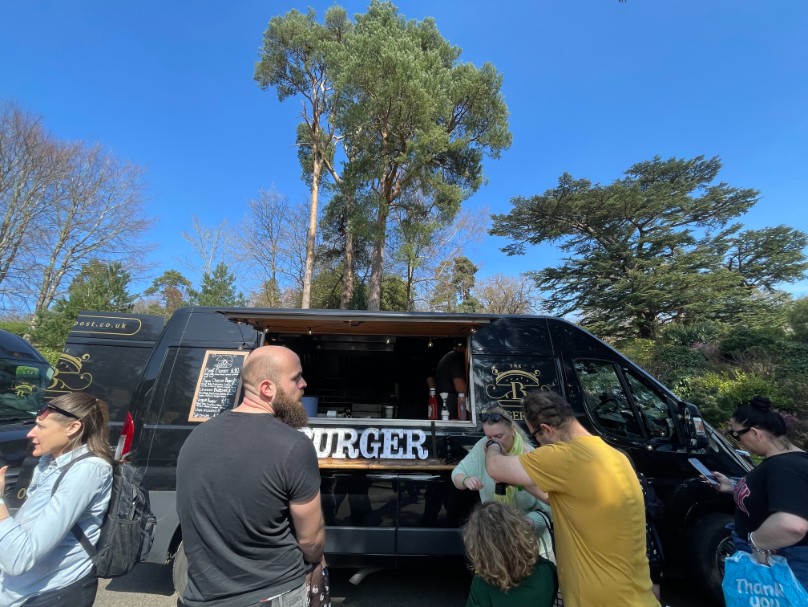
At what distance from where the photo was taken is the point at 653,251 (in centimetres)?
2016

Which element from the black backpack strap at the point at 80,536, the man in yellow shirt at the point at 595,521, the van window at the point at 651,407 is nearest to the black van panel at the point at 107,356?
the black backpack strap at the point at 80,536

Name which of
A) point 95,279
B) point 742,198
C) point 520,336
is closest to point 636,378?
point 520,336

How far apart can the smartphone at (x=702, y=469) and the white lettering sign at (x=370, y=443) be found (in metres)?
2.08

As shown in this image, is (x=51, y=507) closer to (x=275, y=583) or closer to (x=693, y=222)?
(x=275, y=583)

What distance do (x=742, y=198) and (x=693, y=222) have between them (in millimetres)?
2547

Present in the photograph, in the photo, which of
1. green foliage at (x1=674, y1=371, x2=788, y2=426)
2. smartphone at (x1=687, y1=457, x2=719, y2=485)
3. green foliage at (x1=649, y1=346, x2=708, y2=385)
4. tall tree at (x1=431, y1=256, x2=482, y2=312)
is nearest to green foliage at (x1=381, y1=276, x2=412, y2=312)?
tall tree at (x1=431, y1=256, x2=482, y2=312)

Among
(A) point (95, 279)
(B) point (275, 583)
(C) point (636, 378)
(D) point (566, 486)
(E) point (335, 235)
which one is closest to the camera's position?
(B) point (275, 583)

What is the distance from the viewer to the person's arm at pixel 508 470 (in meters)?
1.84

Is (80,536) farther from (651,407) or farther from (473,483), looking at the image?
(651,407)

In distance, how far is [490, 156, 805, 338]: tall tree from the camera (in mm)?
18016

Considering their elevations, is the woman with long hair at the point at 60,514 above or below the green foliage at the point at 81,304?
below

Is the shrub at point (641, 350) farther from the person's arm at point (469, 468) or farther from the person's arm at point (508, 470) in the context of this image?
the person's arm at point (508, 470)

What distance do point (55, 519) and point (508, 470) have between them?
1.87 m

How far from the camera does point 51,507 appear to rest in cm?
149
